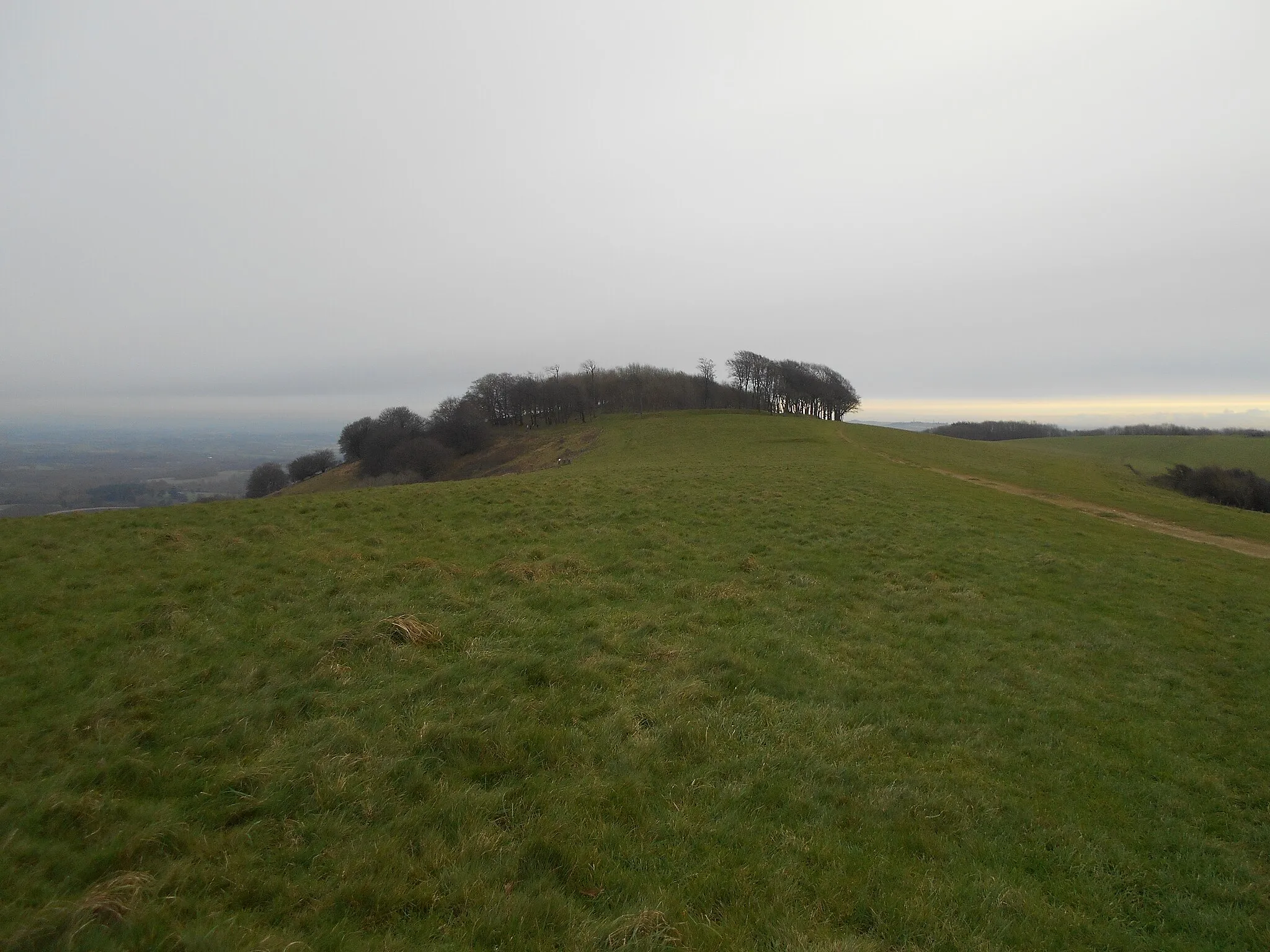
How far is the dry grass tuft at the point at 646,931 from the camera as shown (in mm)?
3502

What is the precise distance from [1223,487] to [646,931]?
2227 inches

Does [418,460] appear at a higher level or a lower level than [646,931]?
higher

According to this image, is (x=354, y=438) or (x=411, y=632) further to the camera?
(x=354, y=438)

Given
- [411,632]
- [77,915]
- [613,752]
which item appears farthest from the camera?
[411,632]

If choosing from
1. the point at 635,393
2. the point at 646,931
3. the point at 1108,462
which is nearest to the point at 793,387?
the point at 635,393

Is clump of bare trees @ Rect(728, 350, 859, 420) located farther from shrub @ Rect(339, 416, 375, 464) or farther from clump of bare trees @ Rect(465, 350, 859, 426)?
shrub @ Rect(339, 416, 375, 464)

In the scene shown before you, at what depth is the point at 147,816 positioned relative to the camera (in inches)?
170

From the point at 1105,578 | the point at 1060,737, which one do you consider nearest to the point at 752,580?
the point at 1060,737

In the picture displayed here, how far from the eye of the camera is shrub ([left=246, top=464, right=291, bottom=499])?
237 feet

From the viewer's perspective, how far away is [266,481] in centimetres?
7481

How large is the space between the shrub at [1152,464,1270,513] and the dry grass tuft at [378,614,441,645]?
173ft

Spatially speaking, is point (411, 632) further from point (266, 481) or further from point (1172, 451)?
point (1172, 451)

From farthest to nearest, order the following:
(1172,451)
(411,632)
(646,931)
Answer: (1172,451)
(411,632)
(646,931)

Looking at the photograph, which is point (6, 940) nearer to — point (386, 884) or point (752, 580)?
point (386, 884)
